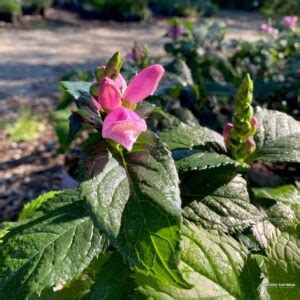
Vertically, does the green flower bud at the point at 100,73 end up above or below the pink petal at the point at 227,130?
Answer: above

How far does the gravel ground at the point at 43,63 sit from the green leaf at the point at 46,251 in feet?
1.60

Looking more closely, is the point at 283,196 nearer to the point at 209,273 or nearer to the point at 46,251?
the point at 209,273

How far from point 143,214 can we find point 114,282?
0.25 m

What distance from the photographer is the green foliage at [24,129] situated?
3.76 metres

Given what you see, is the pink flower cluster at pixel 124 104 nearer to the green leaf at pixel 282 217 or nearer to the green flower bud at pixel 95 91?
the green flower bud at pixel 95 91

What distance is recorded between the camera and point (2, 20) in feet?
32.2

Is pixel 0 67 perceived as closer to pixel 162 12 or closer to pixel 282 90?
pixel 282 90

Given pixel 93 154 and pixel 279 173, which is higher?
pixel 93 154

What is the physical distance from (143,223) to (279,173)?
1.58 m

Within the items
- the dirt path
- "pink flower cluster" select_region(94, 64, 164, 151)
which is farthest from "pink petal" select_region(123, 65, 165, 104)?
the dirt path

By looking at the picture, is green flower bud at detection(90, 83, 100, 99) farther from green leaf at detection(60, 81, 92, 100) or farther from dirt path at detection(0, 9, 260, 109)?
dirt path at detection(0, 9, 260, 109)

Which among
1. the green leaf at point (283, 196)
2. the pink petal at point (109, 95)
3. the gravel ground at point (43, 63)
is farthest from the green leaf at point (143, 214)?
the gravel ground at point (43, 63)

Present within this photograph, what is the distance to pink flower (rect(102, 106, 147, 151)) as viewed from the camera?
824 mm

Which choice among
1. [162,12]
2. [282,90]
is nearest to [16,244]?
[282,90]
